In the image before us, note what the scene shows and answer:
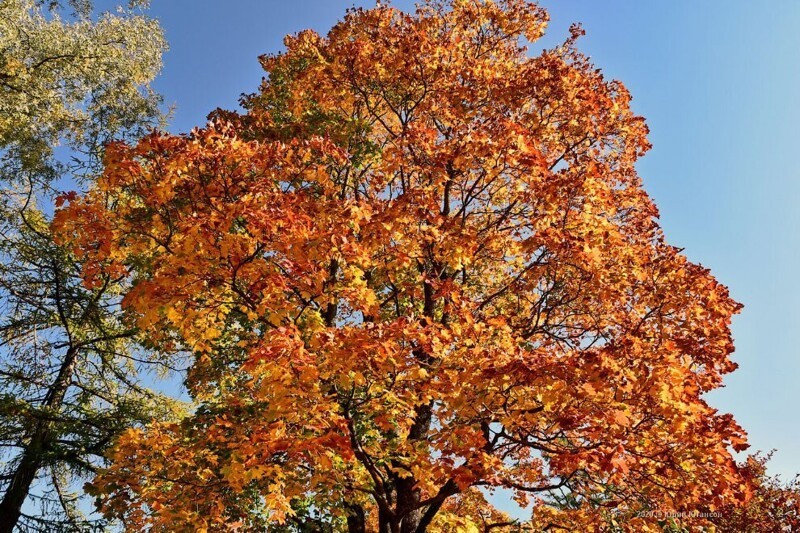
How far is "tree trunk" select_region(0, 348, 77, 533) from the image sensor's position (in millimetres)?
10750

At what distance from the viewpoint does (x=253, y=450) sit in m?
5.88

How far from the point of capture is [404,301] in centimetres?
1023

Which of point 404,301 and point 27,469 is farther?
point 27,469

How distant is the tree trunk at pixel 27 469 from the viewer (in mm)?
Answer: 10750

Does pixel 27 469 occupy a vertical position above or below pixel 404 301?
below

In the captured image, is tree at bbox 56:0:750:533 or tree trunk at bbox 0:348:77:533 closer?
tree at bbox 56:0:750:533

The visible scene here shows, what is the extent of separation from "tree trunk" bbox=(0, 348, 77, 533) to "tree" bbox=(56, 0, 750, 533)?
3838 mm

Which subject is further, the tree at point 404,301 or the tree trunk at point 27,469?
the tree trunk at point 27,469

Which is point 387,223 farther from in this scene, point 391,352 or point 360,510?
point 360,510

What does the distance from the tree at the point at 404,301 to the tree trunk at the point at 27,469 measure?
12.6ft

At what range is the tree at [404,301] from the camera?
5.96 metres

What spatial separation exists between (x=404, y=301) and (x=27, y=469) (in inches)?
358

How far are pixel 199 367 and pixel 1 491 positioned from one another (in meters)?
6.54

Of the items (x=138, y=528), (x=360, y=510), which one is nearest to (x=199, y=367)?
(x=138, y=528)
